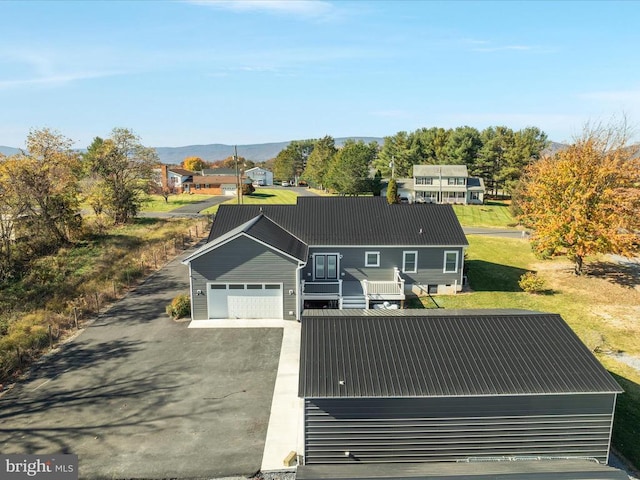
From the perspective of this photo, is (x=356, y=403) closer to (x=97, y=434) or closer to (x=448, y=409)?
(x=448, y=409)

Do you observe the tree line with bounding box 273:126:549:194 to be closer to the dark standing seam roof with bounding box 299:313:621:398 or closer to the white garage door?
the white garage door

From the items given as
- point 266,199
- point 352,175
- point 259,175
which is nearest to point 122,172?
point 266,199

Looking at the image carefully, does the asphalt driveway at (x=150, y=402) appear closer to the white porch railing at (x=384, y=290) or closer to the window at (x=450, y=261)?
the white porch railing at (x=384, y=290)

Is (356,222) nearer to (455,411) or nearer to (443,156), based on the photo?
(455,411)

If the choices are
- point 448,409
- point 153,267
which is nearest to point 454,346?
point 448,409

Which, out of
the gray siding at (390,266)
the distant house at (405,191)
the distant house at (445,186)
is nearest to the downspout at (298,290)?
the gray siding at (390,266)

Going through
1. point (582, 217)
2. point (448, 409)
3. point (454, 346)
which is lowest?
point (448, 409)
